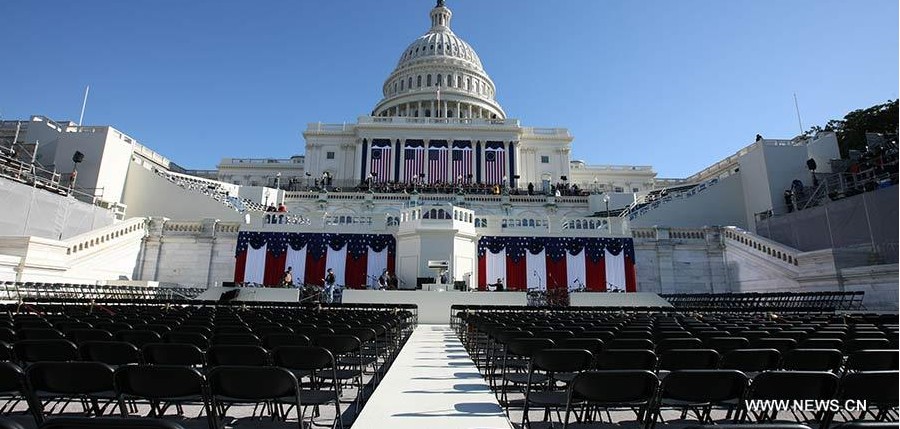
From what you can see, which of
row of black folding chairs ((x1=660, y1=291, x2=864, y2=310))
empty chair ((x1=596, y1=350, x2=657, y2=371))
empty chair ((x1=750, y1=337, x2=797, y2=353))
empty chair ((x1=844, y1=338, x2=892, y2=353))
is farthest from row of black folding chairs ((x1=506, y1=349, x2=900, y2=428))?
row of black folding chairs ((x1=660, y1=291, x2=864, y2=310))

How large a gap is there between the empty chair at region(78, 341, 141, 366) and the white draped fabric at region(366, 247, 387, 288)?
80.7 feet

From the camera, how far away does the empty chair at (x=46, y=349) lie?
16.3 feet

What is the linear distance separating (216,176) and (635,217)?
208 feet

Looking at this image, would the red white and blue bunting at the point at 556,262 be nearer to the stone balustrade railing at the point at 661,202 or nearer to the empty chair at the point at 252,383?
the stone balustrade railing at the point at 661,202

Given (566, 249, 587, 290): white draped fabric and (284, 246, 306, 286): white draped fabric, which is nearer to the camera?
(566, 249, 587, 290): white draped fabric

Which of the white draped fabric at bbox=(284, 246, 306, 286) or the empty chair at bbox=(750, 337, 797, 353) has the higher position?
the white draped fabric at bbox=(284, 246, 306, 286)

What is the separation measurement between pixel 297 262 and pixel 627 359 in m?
27.5

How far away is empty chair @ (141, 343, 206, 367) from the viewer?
4.83 meters

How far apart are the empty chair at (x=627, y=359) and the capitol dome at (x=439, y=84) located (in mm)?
79856

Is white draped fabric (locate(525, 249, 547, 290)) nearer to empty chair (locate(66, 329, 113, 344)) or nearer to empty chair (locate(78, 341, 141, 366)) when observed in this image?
empty chair (locate(66, 329, 113, 344))

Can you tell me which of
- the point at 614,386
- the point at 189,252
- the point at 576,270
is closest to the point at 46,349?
the point at 614,386

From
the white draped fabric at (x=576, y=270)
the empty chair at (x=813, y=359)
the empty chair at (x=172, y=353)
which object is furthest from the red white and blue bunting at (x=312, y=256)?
the empty chair at (x=813, y=359)

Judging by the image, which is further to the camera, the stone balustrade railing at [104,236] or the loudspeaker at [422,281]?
the loudspeaker at [422,281]

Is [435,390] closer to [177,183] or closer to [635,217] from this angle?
[635,217]
